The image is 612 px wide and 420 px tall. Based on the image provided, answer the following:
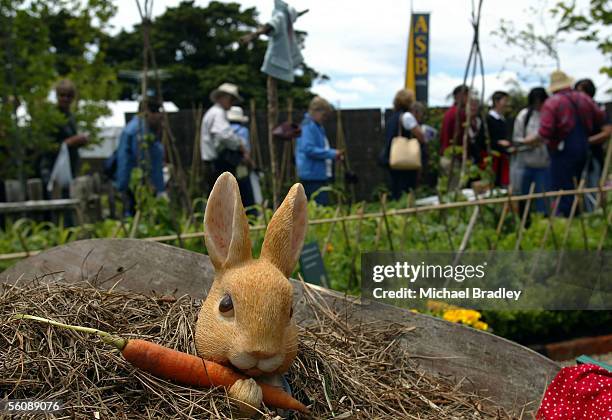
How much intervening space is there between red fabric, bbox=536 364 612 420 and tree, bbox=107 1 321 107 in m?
21.3

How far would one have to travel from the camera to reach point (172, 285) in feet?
7.43

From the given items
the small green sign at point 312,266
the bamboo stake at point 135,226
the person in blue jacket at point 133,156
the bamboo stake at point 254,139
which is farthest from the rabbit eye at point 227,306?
the bamboo stake at point 254,139

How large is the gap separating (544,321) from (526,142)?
134 inches

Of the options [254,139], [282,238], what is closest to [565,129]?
[254,139]

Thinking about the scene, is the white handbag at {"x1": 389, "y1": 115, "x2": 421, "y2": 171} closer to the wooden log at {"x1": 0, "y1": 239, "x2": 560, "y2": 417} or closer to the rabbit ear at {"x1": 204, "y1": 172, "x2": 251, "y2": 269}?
the wooden log at {"x1": 0, "y1": 239, "x2": 560, "y2": 417}

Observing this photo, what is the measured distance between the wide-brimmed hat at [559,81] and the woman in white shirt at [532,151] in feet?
2.40

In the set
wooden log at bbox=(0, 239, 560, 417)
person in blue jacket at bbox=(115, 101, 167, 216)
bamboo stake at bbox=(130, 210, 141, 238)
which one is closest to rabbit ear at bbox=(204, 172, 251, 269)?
wooden log at bbox=(0, 239, 560, 417)

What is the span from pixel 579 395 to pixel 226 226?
1048 millimetres

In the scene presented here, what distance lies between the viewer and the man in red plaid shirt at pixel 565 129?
650 centimetres

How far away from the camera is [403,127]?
7172 millimetres

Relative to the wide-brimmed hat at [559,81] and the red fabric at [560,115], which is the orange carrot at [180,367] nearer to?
the red fabric at [560,115]

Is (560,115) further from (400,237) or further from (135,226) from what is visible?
(135,226)

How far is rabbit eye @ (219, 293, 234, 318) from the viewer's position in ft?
5.23

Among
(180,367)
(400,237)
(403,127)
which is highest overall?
(403,127)
